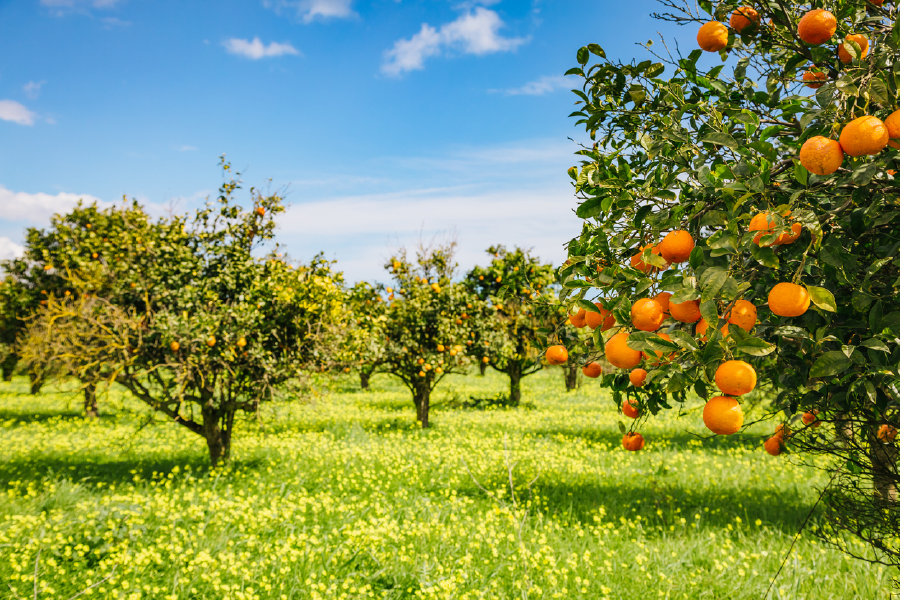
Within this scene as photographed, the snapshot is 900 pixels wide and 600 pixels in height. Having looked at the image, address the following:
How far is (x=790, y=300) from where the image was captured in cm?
133

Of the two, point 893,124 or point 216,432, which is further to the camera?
point 216,432

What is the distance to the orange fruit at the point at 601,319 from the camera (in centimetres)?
180

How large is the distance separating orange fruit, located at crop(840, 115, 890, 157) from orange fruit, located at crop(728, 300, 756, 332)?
19.2 inches

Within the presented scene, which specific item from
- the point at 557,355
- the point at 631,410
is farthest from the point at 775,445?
the point at 557,355

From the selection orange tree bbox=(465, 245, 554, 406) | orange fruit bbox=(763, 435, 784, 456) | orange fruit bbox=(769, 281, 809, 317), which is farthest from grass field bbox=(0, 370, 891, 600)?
orange tree bbox=(465, 245, 554, 406)

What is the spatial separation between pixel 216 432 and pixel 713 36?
8.19 m

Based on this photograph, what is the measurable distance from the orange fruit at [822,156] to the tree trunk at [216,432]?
7.80 metres

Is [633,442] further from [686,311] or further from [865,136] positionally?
→ [865,136]

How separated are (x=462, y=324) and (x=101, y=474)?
25.7 ft

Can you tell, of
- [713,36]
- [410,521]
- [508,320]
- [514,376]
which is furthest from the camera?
[514,376]

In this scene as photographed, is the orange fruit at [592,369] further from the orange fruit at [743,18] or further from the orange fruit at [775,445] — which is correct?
the orange fruit at [743,18]

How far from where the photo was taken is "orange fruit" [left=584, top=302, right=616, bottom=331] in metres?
1.80

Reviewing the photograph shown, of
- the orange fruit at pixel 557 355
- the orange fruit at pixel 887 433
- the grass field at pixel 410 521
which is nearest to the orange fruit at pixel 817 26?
the orange fruit at pixel 557 355

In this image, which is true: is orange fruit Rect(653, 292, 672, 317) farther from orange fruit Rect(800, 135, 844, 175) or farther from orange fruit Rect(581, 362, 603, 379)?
orange fruit Rect(581, 362, 603, 379)
